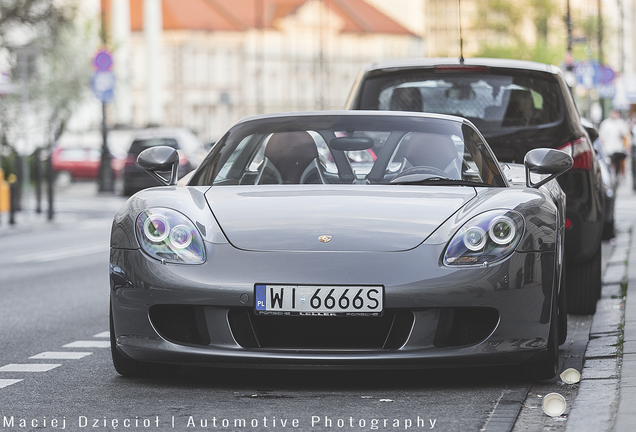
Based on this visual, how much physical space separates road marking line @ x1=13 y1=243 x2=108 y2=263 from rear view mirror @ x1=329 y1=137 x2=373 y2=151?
361 inches

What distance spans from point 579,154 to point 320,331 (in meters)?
3.34

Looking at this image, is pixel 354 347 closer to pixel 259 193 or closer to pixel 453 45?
pixel 259 193

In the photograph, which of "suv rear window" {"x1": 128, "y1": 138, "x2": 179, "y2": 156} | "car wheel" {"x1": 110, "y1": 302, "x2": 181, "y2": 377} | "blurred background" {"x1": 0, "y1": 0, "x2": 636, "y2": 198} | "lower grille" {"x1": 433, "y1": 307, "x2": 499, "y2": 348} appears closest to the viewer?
"lower grille" {"x1": 433, "y1": 307, "x2": 499, "y2": 348}

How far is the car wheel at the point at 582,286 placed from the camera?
8.16 m

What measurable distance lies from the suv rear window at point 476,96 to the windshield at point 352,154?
5.58 feet

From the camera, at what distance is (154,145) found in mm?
30516

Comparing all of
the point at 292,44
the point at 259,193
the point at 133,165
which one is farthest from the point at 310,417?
the point at 292,44

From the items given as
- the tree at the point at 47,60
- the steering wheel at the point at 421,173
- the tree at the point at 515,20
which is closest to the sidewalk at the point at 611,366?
the steering wheel at the point at 421,173

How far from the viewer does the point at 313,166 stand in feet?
20.6

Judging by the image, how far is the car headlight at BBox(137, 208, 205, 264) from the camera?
539cm

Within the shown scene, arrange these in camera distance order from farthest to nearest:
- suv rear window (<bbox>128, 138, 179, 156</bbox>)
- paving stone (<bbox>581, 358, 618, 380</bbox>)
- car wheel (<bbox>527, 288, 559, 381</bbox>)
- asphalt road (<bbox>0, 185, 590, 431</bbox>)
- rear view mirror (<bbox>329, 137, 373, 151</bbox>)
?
suv rear window (<bbox>128, 138, 179, 156</bbox>) → rear view mirror (<bbox>329, 137, 373, 151</bbox>) → paving stone (<bbox>581, 358, 618, 380</bbox>) → car wheel (<bbox>527, 288, 559, 381</bbox>) → asphalt road (<bbox>0, 185, 590, 431</bbox>)

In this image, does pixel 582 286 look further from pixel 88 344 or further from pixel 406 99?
pixel 88 344

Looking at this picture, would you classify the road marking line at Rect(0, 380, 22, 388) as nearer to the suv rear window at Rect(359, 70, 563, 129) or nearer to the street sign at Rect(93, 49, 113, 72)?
the suv rear window at Rect(359, 70, 563, 129)

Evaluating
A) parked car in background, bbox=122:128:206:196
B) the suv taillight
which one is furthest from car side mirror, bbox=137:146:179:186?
parked car in background, bbox=122:128:206:196
